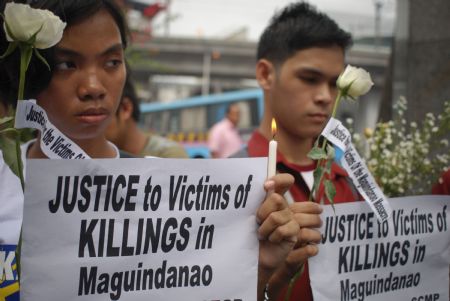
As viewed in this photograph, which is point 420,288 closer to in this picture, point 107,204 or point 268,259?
point 268,259

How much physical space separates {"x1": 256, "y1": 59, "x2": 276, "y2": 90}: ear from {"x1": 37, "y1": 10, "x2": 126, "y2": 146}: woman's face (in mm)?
913

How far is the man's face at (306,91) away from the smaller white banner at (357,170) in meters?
0.49

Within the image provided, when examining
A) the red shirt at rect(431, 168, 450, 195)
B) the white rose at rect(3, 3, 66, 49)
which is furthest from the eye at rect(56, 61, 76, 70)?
the red shirt at rect(431, 168, 450, 195)

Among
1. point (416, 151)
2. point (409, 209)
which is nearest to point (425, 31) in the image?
point (416, 151)

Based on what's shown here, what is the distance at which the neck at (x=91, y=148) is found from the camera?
203cm

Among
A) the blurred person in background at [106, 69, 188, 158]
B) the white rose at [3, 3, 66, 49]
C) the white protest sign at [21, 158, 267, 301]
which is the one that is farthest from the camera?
the blurred person in background at [106, 69, 188, 158]

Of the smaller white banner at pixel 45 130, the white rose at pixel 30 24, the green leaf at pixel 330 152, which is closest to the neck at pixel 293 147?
the green leaf at pixel 330 152

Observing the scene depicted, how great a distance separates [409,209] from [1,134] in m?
1.33

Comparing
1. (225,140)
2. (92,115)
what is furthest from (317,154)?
(225,140)

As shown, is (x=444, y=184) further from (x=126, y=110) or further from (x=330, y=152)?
(x=126, y=110)

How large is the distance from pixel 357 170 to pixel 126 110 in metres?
3.02

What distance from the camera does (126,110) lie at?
15.5 ft

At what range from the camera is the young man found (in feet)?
8.00

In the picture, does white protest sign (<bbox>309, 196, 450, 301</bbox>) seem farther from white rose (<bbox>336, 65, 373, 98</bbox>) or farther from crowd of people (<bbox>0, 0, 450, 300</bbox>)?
white rose (<bbox>336, 65, 373, 98</bbox>)
